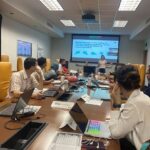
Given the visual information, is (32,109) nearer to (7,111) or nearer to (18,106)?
(7,111)

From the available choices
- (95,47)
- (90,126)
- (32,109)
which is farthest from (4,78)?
(95,47)

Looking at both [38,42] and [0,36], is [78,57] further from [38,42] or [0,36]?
[0,36]

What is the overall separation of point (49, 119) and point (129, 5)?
4394mm

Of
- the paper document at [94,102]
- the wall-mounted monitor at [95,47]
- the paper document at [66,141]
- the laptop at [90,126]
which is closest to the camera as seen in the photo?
the paper document at [66,141]

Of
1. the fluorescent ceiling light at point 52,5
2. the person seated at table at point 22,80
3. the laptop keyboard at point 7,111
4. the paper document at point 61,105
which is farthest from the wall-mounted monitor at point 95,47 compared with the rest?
the laptop keyboard at point 7,111

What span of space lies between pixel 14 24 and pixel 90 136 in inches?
239

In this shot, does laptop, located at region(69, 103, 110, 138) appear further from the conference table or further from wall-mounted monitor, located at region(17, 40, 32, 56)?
wall-mounted monitor, located at region(17, 40, 32, 56)

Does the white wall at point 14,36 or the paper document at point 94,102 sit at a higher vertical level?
the white wall at point 14,36

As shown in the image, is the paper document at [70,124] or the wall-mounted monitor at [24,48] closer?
the paper document at [70,124]

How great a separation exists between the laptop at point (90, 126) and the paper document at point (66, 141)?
0.38 ft

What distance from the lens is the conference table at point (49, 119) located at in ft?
4.33

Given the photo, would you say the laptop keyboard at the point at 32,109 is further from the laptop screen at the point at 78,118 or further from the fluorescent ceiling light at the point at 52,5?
the fluorescent ceiling light at the point at 52,5

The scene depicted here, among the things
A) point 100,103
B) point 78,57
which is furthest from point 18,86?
point 78,57

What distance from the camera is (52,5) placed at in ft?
18.4
